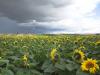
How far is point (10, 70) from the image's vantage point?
3.55 m

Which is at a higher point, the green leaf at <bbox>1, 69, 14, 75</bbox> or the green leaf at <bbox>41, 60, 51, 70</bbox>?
the green leaf at <bbox>41, 60, 51, 70</bbox>

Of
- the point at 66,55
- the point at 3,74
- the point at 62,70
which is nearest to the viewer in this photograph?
the point at 3,74

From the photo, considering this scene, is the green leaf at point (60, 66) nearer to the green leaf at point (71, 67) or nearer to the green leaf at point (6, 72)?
the green leaf at point (71, 67)

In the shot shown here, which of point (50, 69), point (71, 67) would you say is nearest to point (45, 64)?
point (50, 69)

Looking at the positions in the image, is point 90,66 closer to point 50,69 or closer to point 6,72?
point 50,69

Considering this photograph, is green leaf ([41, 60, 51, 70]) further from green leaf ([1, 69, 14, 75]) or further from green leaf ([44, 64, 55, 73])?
green leaf ([1, 69, 14, 75])

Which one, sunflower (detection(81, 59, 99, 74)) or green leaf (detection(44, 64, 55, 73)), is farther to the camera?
green leaf (detection(44, 64, 55, 73))

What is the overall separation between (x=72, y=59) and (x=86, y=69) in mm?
414

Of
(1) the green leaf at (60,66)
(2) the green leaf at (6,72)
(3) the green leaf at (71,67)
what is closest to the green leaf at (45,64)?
(1) the green leaf at (60,66)

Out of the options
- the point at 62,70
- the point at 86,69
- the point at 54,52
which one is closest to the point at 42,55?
the point at 54,52

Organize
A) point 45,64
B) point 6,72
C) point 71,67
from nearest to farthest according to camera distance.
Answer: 1. point 6,72
2. point 71,67
3. point 45,64

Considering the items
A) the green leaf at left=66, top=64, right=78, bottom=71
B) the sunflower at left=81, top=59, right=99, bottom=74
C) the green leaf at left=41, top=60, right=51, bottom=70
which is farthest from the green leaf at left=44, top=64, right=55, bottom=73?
the sunflower at left=81, top=59, right=99, bottom=74

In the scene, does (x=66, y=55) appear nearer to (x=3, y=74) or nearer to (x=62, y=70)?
(x=62, y=70)

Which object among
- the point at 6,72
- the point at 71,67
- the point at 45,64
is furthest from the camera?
the point at 45,64
